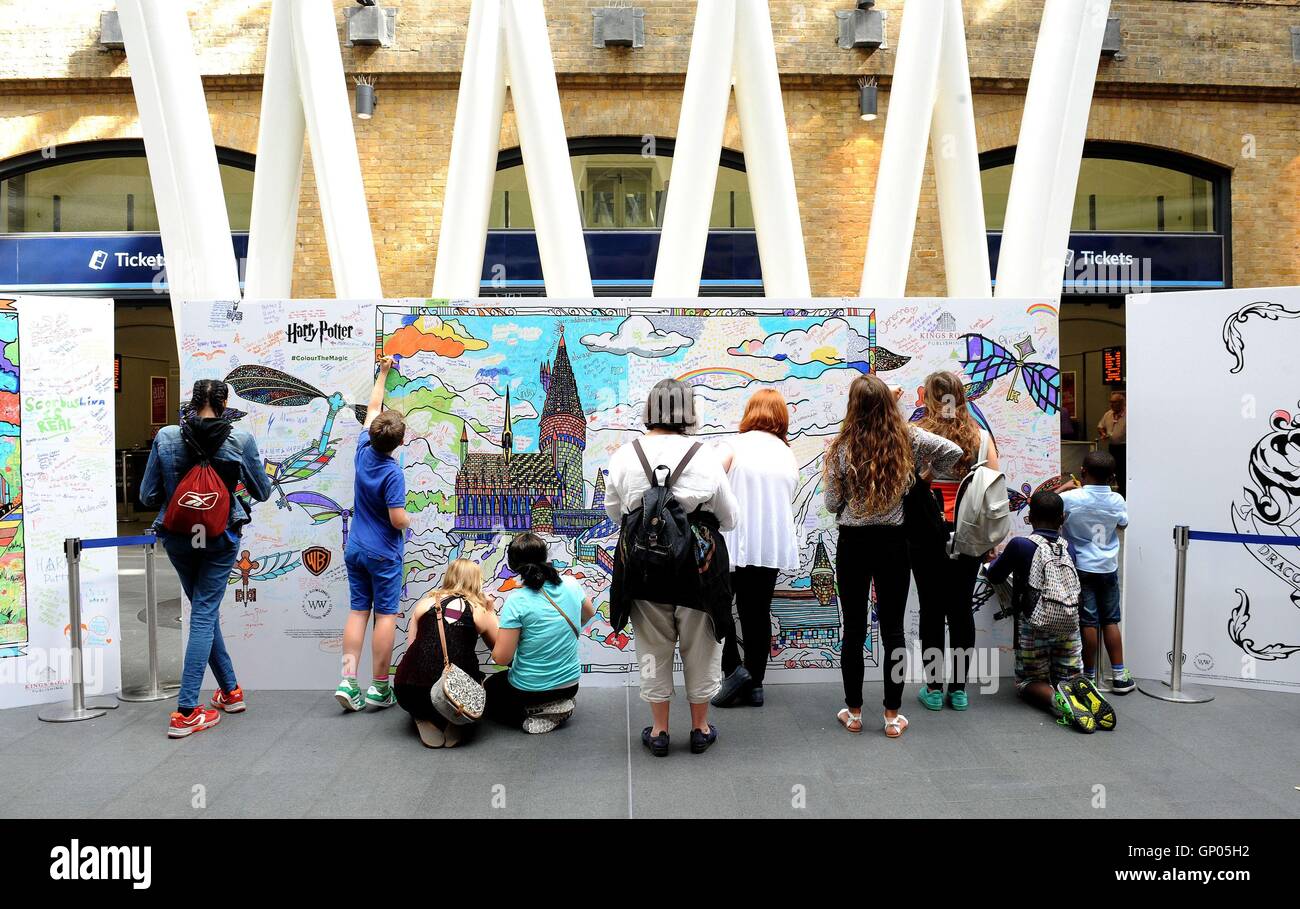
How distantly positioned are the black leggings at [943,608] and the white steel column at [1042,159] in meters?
2.97

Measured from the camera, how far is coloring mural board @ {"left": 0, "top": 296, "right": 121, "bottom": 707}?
580 centimetres

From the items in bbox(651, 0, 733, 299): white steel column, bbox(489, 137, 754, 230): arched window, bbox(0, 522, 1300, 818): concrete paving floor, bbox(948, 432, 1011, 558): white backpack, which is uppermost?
bbox(489, 137, 754, 230): arched window

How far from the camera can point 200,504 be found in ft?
17.1

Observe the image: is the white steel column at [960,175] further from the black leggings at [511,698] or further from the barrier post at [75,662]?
the barrier post at [75,662]

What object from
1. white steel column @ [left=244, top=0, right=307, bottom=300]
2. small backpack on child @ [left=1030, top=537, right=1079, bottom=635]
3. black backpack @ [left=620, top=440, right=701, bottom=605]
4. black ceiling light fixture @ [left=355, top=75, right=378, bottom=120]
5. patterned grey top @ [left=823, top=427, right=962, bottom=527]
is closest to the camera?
black backpack @ [left=620, top=440, right=701, bottom=605]

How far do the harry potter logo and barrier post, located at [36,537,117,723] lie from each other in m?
1.88

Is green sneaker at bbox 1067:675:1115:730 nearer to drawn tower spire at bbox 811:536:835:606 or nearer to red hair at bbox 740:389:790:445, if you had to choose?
drawn tower spire at bbox 811:536:835:606

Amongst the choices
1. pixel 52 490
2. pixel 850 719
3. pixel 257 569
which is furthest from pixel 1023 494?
pixel 52 490

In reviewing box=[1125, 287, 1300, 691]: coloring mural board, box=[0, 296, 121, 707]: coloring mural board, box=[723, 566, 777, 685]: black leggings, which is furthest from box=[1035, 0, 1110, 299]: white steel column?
box=[0, 296, 121, 707]: coloring mural board

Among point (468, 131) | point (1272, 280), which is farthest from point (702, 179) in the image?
point (1272, 280)

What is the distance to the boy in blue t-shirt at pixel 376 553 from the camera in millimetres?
5508

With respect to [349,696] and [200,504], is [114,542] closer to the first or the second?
[200,504]

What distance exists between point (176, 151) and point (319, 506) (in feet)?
11.2

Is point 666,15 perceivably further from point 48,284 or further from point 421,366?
point 48,284
